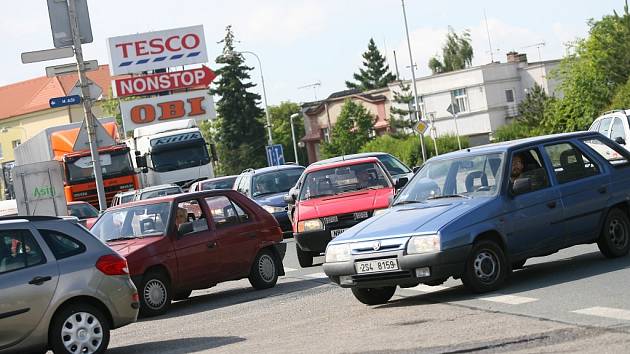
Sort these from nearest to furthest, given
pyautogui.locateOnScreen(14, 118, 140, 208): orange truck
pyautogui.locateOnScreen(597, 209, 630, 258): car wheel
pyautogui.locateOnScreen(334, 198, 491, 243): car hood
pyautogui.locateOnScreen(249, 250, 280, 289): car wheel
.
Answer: pyautogui.locateOnScreen(334, 198, 491, 243): car hood → pyautogui.locateOnScreen(597, 209, 630, 258): car wheel → pyautogui.locateOnScreen(249, 250, 280, 289): car wheel → pyautogui.locateOnScreen(14, 118, 140, 208): orange truck

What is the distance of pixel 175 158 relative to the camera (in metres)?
46.2

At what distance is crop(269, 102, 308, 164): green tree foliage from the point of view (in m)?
160

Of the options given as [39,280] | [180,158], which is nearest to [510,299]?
[39,280]

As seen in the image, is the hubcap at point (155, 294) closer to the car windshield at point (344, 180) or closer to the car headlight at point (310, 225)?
the car headlight at point (310, 225)

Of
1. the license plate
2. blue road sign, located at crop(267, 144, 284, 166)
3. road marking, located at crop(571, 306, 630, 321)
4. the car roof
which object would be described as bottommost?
road marking, located at crop(571, 306, 630, 321)

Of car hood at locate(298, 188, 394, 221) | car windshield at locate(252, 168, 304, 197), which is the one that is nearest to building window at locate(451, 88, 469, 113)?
car windshield at locate(252, 168, 304, 197)

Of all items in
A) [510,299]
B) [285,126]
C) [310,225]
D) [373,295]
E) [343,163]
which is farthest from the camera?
[285,126]

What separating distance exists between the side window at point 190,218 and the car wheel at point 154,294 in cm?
77

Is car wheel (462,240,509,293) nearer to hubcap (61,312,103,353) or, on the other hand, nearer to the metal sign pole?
hubcap (61,312,103,353)

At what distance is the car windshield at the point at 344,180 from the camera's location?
19.8 metres

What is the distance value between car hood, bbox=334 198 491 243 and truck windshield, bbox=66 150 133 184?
99.6ft

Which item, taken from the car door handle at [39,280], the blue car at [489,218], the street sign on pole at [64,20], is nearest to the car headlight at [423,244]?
the blue car at [489,218]

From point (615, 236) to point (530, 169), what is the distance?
1.44 metres

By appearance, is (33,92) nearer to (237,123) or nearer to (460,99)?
(237,123)
